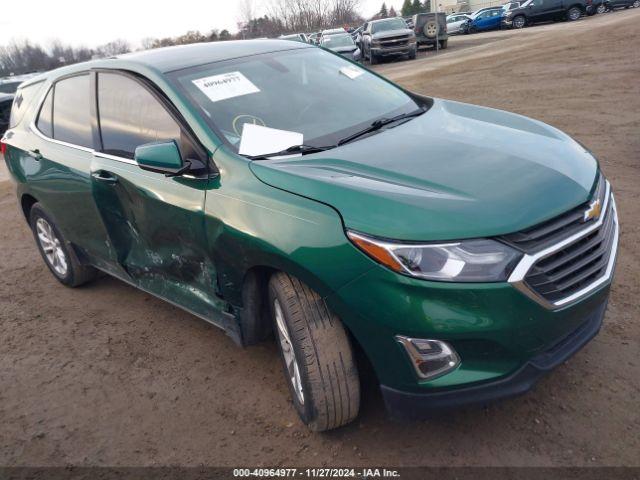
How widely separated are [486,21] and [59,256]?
3720 cm

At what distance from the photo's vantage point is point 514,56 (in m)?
16.6

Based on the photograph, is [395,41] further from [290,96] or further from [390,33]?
[290,96]

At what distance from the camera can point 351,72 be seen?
3.89 m

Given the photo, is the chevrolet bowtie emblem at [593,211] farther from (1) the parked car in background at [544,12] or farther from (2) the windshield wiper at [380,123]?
(1) the parked car in background at [544,12]

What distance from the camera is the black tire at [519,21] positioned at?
1260 inches

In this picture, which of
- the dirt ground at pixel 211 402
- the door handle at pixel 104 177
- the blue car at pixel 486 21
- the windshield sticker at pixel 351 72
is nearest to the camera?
the dirt ground at pixel 211 402

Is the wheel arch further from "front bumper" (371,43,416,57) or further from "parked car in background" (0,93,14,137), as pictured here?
"front bumper" (371,43,416,57)

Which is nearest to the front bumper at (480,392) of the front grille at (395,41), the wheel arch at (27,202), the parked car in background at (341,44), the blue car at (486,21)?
the wheel arch at (27,202)

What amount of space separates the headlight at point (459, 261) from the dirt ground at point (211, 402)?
0.90 meters

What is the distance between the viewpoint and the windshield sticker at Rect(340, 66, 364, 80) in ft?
12.6

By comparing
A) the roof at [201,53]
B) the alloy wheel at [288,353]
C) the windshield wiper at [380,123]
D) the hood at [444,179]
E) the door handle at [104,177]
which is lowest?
the alloy wheel at [288,353]

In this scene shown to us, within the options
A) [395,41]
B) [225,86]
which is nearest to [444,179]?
[225,86]

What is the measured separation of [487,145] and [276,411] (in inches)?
68.2

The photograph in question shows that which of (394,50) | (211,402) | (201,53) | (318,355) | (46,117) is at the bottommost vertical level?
(394,50)
